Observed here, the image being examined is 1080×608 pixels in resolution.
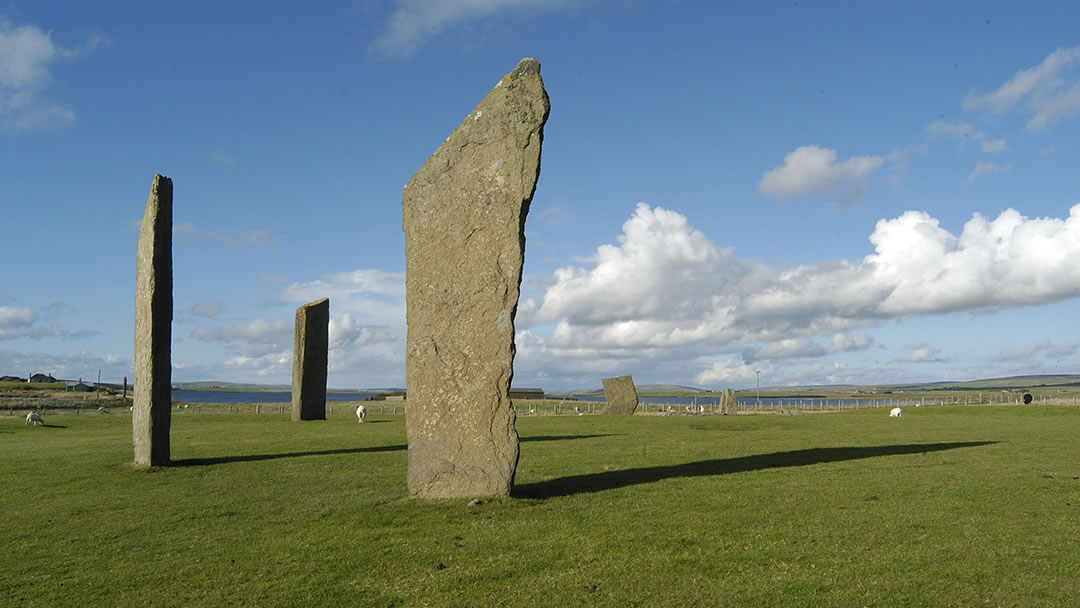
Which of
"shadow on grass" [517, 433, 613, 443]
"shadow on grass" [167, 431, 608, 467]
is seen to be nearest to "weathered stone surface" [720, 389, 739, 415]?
"shadow on grass" [517, 433, 613, 443]

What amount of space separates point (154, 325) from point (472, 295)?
8002mm

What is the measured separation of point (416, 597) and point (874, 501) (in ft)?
21.6

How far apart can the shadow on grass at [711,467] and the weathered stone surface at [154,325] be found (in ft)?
27.2

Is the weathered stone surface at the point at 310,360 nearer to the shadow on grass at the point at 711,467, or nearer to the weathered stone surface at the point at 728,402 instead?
the shadow on grass at the point at 711,467

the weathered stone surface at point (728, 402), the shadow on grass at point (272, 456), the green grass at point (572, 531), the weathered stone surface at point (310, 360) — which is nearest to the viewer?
the green grass at point (572, 531)

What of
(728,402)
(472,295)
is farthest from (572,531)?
(728,402)

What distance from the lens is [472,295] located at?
10.5 meters

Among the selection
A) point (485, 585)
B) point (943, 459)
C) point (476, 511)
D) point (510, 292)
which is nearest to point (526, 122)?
point (510, 292)

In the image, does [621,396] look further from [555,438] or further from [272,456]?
[272,456]

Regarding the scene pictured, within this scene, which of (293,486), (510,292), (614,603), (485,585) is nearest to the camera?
(614,603)

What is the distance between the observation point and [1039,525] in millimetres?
8148

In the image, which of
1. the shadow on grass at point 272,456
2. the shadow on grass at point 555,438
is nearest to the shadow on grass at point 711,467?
the shadow on grass at point 555,438

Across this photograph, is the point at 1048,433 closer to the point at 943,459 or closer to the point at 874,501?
the point at 943,459

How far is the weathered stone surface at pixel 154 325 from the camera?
1476 cm
